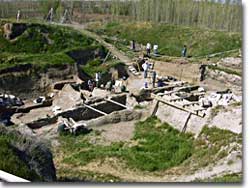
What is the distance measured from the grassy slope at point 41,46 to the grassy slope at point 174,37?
9.43ft

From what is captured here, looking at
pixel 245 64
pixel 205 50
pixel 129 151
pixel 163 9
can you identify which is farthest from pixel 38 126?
pixel 163 9

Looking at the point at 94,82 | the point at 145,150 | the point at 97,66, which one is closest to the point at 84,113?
the point at 145,150

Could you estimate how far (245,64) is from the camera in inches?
159

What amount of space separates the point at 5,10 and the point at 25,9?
1212 mm

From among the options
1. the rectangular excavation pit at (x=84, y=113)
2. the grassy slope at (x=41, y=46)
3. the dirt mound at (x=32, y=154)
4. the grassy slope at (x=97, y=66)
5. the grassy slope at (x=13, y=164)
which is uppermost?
the grassy slope at (x=13, y=164)

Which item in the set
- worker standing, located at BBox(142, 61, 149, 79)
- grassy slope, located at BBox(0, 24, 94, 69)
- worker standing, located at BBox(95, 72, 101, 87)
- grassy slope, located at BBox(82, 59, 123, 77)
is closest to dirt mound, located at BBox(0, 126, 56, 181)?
worker standing, located at BBox(95, 72, 101, 87)

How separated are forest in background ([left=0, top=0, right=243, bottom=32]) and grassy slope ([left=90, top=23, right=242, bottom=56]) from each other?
1.32 feet

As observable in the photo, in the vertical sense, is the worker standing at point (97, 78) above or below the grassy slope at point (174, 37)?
below

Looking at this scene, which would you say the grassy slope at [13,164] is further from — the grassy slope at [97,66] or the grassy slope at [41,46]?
the grassy slope at [97,66]

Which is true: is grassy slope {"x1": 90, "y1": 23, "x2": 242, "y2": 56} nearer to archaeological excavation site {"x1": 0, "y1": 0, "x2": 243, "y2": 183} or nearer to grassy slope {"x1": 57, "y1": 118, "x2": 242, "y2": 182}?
archaeological excavation site {"x1": 0, "y1": 0, "x2": 243, "y2": 183}

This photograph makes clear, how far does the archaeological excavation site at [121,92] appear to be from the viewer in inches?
263

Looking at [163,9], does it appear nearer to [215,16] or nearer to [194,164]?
[215,16]

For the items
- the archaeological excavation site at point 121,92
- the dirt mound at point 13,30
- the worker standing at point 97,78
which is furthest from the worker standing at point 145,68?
the dirt mound at point 13,30

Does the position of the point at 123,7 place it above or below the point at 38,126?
above
